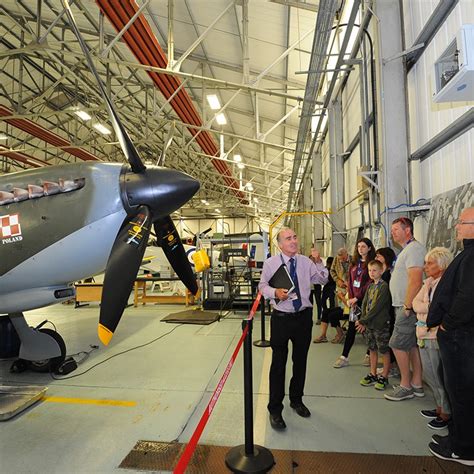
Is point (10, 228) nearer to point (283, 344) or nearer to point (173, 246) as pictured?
point (173, 246)

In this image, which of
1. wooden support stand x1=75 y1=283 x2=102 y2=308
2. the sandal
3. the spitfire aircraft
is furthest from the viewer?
wooden support stand x1=75 y1=283 x2=102 y2=308

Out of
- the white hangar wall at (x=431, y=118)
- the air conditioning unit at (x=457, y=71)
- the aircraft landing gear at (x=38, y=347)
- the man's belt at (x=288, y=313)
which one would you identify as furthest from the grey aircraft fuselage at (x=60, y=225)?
the white hangar wall at (x=431, y=118)

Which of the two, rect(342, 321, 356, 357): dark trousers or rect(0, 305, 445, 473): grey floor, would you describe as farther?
A: rect(342, 321, 356, 357): dark trousers

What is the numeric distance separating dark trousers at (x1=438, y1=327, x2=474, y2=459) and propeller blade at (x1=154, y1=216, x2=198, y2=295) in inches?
107

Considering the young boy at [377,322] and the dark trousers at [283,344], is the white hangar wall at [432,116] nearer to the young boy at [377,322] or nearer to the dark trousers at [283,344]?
the young boy at [377,322]

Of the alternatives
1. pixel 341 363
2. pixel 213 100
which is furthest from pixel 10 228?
pixel 213 100

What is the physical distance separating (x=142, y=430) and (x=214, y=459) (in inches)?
28.8

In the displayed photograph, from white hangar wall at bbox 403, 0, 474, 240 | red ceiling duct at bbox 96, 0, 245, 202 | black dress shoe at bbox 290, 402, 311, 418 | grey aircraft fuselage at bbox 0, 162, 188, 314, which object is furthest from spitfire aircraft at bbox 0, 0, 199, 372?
red ceiling duct at bbox 96, 0, 245, 202

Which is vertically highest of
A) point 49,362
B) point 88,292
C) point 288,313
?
point 288,313

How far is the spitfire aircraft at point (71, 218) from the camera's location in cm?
296

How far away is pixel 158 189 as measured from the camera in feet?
10.2

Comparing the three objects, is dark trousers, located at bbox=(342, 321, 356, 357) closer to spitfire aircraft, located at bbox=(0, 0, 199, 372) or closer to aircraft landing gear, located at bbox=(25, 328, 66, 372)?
spitfire aircraft, located at bbox=(0, 0, 199, 372)

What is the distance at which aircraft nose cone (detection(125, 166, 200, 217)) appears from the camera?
3055 mm

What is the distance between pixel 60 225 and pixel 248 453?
2.34m
